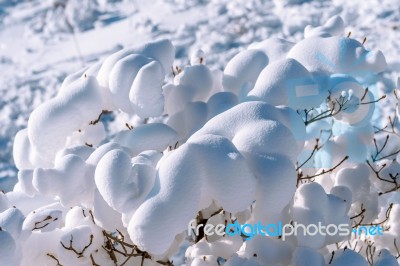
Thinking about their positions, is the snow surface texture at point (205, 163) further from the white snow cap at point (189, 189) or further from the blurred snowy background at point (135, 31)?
the blurred snowy background at point (135, 31)

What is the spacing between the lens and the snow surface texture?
2.51ft

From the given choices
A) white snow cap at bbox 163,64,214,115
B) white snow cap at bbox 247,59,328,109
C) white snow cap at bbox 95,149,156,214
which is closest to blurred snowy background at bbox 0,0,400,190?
white snow cap at bbox 163,64,214,115

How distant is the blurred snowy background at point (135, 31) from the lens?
3.33m

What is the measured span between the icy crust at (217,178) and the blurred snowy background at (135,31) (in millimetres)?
2162

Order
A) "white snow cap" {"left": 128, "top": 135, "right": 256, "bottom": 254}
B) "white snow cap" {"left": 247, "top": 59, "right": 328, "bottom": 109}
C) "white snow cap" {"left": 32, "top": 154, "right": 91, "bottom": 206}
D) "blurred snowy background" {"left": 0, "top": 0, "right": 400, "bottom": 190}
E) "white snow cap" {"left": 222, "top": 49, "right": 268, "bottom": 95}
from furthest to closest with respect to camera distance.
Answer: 1. "blurred snowy background" {"left": 0, "top": 0, "right": 400, "bottom": 190}
2. "white snow cap" {"left": 222, "top": 49, "right": 268, "bottom": 95}
3. "white snow cap" {"left": 247, "top": 59, "right": 328, "bottom": 109}
4. "white snow cap" {"left": 32, "top": 154, "right": 91, "bottom": 206}
5. "white snow cap" {"left": 128, "top": 135, "right": 256, "bottom": 254}

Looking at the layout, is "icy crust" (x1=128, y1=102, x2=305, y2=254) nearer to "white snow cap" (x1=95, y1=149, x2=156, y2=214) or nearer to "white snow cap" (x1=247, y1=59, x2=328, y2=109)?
"white snow cap" (x1=95, y1=149, x2=156, y2=214)

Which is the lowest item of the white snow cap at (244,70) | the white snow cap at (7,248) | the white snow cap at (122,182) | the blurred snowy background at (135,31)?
the blurred snowy background at (135,31)

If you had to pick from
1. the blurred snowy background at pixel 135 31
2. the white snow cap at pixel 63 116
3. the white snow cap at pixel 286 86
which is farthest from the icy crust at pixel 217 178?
the blurred snowy background at pixel 135 31

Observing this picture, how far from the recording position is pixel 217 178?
761 mm

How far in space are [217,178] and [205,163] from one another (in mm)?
27

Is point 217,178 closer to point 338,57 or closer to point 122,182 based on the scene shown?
point 122,182

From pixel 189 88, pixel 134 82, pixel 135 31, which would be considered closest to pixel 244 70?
pixel 189 88

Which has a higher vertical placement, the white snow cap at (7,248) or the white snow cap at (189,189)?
the white snow cap at (189,189)

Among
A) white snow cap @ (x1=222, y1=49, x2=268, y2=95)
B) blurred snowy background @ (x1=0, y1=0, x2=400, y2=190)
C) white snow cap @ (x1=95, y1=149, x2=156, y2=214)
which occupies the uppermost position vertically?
white snow cap @ (x1=95, y1=149, x2=156, y2=214)
